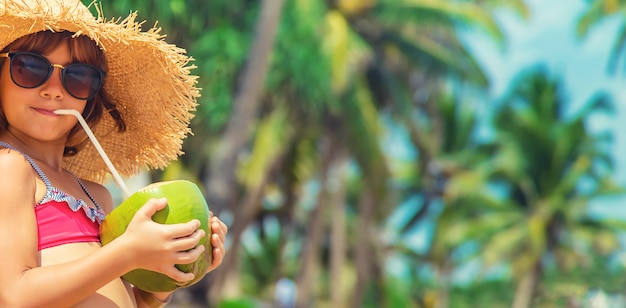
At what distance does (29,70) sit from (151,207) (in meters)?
0.43

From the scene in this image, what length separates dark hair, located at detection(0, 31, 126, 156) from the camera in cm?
217

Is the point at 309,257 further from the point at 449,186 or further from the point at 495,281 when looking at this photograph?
the point at 495,281

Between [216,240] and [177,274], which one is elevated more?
[216,240]

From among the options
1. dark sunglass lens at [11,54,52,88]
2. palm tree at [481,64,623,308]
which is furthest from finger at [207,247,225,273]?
palm tree at [481,64,623,308]

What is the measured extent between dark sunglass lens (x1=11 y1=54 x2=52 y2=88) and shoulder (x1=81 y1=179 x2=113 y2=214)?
0.41 m

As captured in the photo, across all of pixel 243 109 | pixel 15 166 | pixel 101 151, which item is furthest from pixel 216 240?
pixel 243 109

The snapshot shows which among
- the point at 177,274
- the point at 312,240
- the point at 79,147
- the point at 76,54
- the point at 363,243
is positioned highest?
the point at 363,243

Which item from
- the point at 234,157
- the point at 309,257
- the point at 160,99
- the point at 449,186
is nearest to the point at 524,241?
the point at 449,186

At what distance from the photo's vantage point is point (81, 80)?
217 cm

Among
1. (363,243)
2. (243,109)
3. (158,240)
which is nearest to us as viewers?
(158,240)

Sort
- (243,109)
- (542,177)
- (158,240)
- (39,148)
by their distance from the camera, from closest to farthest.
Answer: (158,240) → (39,148) → (243,109) → (542,177)

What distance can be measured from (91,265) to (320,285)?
34.5 meters

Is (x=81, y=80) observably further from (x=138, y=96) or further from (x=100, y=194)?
(x=100, y=194)

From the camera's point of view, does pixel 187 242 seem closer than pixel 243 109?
Yes
